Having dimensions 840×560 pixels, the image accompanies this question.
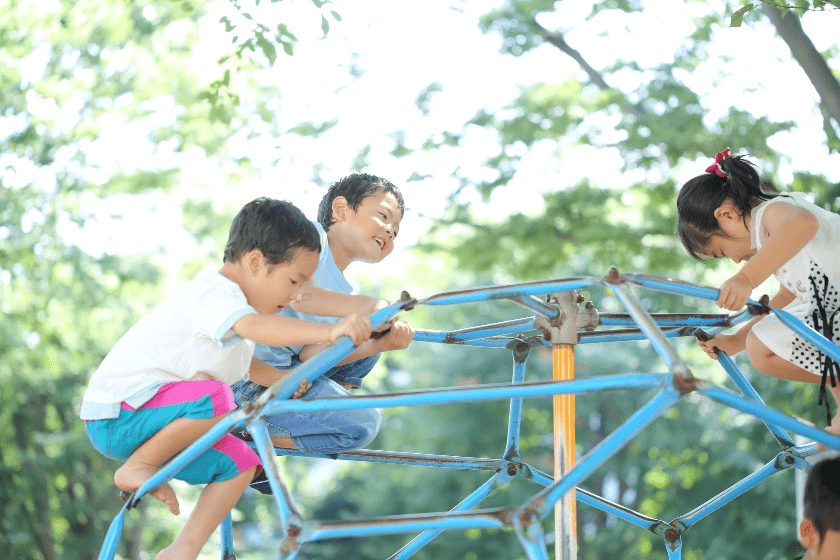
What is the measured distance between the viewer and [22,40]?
6.91 meters

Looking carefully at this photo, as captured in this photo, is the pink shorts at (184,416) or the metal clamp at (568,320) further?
the metal clamp at (568,320)

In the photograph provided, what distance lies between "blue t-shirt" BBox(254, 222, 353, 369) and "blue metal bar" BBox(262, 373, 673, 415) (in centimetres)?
84

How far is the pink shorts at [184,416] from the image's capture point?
188 cm

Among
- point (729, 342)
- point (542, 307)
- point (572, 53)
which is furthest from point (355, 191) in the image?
point (572, 53)

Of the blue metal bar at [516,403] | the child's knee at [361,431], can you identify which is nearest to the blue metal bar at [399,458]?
the child's knee at [361,431]

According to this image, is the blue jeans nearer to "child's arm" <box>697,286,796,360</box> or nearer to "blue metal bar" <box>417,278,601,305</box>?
"blue metal bar" <box>417,278,601,305</box>

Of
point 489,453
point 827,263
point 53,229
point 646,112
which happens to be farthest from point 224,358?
point 489,453

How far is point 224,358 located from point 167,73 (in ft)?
19.4

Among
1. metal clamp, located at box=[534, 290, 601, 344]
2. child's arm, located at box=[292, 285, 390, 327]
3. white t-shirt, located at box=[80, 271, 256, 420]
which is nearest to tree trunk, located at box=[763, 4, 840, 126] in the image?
metal clamp, located at box=[534, 290, 601, 344]

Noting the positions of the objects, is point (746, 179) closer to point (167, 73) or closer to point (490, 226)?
point (490, 226)

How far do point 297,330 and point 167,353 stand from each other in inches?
14.4

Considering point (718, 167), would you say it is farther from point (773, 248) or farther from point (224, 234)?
point (224, 234)

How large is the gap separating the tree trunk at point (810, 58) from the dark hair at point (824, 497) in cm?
288

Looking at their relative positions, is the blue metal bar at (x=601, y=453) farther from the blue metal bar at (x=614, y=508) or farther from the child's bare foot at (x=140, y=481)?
the blue metal bar at (x=614, y=508)
